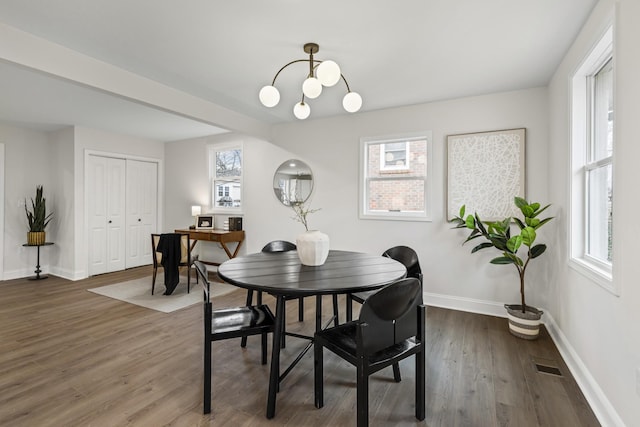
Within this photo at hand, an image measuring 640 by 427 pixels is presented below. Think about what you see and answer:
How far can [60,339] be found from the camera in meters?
2.74

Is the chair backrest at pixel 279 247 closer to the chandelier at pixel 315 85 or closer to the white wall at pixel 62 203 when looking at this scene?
the chandelier at pixel 315 85

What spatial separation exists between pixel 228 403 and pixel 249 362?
0.49m

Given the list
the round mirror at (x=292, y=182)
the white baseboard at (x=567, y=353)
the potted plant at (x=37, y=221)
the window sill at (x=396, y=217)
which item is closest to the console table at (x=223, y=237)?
the round mirror at (x=292, y=182)

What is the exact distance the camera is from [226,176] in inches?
216

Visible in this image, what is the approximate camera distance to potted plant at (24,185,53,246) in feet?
16.0

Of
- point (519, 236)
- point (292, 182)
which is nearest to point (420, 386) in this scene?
point (519, 236)

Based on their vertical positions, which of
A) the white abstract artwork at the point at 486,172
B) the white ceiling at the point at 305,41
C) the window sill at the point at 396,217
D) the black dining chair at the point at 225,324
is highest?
the white ceiling at the point at 305,41

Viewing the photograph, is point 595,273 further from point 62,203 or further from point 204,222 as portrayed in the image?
point 62,203

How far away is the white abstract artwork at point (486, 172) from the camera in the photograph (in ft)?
10.8

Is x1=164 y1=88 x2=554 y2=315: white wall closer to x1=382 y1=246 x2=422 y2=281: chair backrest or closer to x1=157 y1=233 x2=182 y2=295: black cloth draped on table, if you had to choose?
x1=382 y1=246 x2=422 y2=281: chair backrest

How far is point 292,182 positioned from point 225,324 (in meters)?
2.99

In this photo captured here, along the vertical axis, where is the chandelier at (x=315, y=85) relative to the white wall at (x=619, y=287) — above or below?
above

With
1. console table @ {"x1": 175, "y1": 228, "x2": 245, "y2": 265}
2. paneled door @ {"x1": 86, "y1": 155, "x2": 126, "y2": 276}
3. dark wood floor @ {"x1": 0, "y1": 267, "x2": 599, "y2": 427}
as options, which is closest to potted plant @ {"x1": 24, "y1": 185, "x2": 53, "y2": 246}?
paneled door @ {"x1": 86, "y1": 155, "x2": 126, "y2": 276}

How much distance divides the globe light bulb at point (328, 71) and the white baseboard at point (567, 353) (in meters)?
2.42
